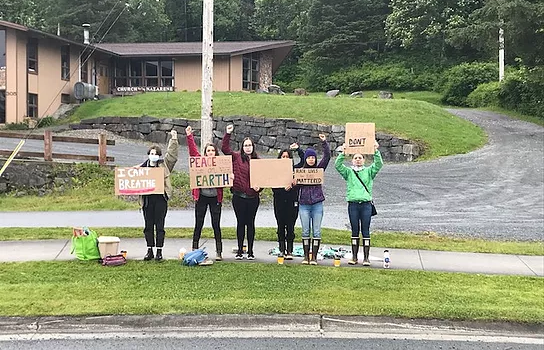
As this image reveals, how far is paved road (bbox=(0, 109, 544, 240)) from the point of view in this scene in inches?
518

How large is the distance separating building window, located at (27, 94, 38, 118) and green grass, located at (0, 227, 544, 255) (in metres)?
21.0

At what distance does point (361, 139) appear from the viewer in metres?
8.94

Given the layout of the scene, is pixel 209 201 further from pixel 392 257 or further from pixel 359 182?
pixel 392 257

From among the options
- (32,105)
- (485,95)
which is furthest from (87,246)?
(485,95)

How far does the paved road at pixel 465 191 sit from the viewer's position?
1315 cm

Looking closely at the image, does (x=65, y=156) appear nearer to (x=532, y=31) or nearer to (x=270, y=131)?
(x=270, y=131)

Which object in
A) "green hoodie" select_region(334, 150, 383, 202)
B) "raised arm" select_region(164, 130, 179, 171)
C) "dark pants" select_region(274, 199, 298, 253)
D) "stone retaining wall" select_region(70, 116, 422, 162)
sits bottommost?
"dark pants" select_region(274, 199, 298, 253)

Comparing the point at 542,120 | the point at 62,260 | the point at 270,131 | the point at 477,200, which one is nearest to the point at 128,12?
the point at 270,131

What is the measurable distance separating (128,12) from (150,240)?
179 feet

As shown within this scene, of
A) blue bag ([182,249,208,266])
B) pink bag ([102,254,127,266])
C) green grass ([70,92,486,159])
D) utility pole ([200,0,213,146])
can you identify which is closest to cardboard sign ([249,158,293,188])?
blue bag ([182,249,208,266])

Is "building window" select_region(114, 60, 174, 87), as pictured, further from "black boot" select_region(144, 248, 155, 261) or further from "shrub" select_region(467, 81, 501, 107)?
"black boot" select_region(144, 248, 155, 261)

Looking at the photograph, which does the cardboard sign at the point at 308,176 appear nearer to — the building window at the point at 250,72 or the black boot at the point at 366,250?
the black boot at the point at 366,250

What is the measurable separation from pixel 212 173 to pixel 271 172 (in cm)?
90

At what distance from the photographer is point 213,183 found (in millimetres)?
8797
